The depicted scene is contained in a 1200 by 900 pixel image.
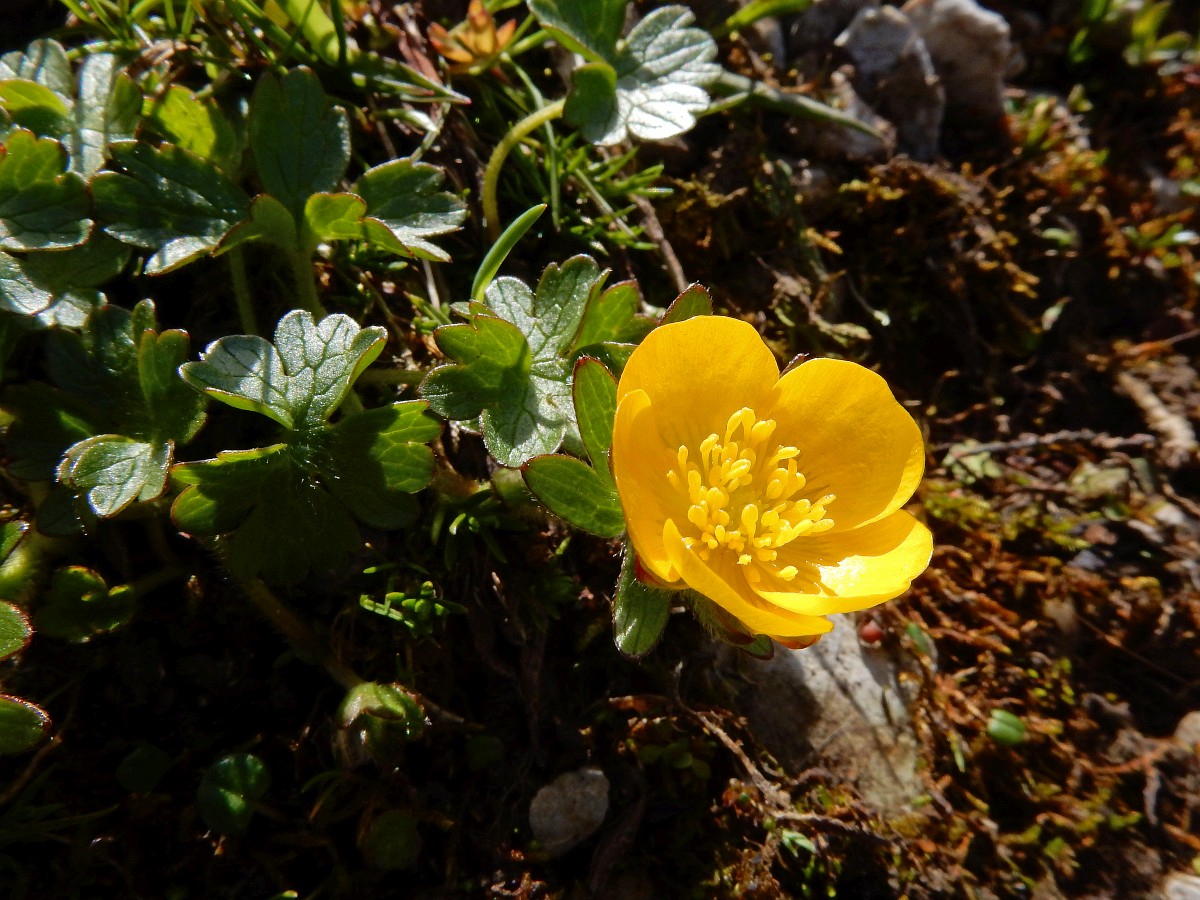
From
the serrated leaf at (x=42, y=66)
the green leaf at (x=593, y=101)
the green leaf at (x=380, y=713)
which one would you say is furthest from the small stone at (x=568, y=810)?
the serrated leaf at (x=42, y=66)

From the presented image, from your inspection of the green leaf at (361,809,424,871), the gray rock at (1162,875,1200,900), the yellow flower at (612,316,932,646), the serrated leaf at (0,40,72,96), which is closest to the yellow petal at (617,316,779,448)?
the yellow flower at (612,316,932,646)

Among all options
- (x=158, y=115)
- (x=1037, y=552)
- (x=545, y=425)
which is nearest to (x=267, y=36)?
(x=158, y=115)

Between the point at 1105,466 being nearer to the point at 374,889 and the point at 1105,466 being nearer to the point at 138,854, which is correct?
the point at 374,889

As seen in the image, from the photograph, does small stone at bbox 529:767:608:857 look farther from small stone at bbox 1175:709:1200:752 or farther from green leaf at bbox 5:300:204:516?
small stone at bbox 1175:709:1200:752

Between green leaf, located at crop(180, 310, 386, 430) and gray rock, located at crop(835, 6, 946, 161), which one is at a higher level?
gray rock, located at crop(835, 6, 946, 161)

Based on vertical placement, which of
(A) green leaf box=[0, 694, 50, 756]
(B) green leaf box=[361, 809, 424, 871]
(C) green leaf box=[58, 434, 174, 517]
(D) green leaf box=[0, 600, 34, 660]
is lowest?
(B) green leaf box=[361, 809, 424, 871]
